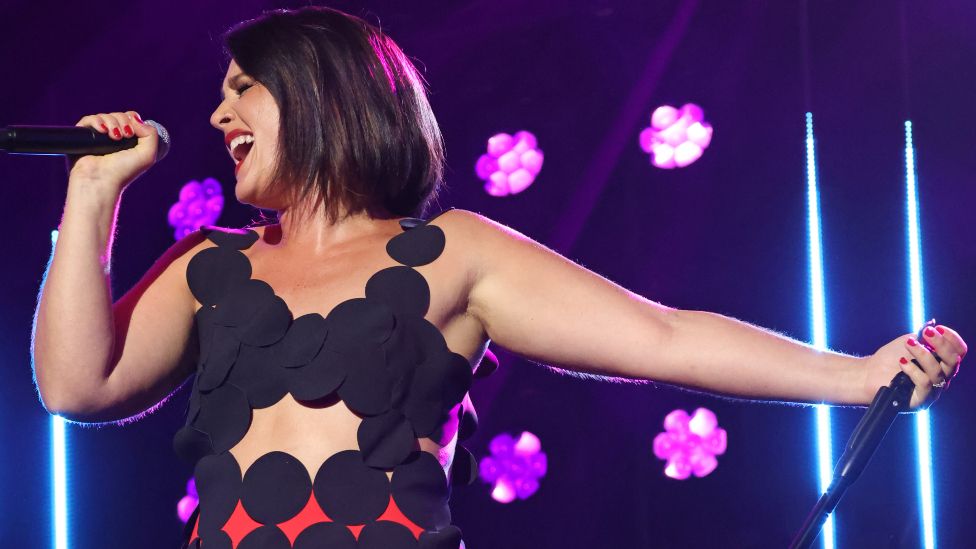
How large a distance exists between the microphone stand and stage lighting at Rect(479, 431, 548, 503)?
2092 mm

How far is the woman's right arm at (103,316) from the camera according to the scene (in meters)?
1.32

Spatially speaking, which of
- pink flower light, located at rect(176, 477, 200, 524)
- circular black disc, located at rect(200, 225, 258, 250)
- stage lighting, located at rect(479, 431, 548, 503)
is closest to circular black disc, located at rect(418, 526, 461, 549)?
circular black disc, located at rect(200, 225, 258, 250)

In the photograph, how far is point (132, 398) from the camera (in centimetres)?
139

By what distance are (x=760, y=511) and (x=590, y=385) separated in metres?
0.63

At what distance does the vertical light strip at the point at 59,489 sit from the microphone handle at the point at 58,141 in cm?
207

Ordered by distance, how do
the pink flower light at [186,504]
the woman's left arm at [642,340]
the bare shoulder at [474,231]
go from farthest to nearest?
the pink flower light at [186,504], the bare shoulder at [474,231], the woman's left arm at [642,340]

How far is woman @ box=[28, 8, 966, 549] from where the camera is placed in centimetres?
129

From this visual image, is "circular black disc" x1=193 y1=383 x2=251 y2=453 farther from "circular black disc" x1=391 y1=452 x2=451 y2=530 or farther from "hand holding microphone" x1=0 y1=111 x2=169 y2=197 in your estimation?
"hand holding microphone" x1=0 y1=111 x2=169 y2=197

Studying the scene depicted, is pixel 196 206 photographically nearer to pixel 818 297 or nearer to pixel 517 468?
pixel 517 468

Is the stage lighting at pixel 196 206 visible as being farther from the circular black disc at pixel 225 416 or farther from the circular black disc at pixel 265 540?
the circular black disc at pixel 265 540

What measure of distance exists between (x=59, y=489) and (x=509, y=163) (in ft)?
5.78

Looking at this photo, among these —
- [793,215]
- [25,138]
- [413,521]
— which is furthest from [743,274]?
[25,138]

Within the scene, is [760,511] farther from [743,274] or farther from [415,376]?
[415,376]

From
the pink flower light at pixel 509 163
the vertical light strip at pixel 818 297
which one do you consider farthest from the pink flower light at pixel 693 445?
the pink flower light at pixel 509 163
